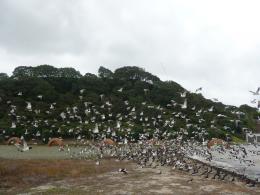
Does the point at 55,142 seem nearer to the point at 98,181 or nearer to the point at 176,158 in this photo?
the point at 176,158

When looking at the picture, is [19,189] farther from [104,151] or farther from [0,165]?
[104,151]

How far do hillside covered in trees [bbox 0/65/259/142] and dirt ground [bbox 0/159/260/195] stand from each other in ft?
95.7

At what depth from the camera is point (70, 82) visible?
114m

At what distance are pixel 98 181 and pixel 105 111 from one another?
196ft

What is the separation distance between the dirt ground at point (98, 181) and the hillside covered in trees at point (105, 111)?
29.2m

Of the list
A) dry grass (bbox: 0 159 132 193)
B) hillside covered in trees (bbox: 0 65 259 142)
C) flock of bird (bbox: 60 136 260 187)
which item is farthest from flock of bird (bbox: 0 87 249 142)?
dry grass (bbox: 0 159 132 193)

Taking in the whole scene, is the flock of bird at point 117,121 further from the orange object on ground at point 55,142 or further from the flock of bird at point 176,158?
the flock of bird at point 176,158

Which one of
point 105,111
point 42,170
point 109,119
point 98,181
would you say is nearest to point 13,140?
point 109,119

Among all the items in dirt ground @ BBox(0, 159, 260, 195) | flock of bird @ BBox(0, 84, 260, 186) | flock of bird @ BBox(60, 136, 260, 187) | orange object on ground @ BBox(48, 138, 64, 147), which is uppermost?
flock of bird @ BBox(0, 84, 260, 186)

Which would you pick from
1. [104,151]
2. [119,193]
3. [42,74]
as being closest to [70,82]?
[42,74]

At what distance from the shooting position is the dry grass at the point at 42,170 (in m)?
37.9

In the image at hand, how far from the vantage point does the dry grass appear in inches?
1491

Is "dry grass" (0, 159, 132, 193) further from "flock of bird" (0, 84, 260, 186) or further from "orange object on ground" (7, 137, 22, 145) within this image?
"orange object on ground" (7, 137, 22, 145)

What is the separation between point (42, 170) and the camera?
42844 mm
